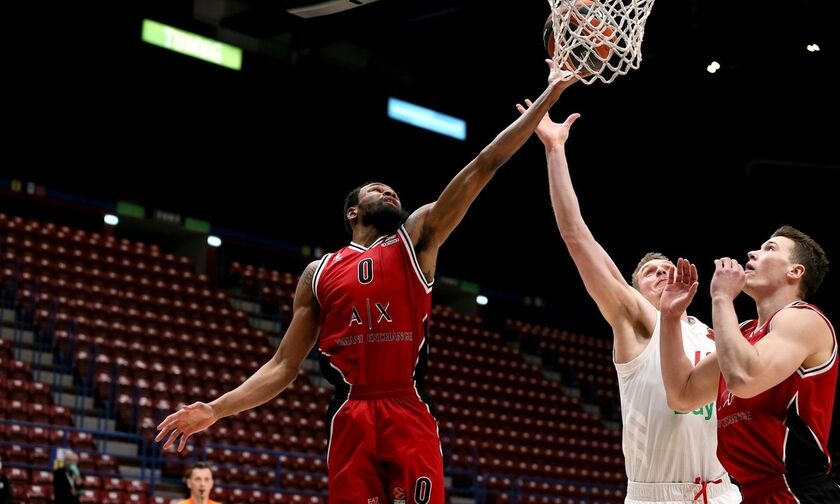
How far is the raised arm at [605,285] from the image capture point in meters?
4.94

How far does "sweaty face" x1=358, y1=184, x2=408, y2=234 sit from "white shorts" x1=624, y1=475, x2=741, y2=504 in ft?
5.11

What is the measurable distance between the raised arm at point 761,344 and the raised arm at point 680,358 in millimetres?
136

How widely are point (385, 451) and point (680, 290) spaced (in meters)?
1.36

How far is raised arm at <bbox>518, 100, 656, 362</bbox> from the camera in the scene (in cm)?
494

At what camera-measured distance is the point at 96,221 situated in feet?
67.0

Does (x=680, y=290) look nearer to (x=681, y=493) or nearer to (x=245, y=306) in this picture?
(x=681, y=493)

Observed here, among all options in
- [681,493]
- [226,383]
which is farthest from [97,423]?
[681,493]

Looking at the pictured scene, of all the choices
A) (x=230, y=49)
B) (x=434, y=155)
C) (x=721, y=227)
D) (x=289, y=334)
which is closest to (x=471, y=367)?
(x=434, y=155)

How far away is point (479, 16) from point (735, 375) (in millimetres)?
16768

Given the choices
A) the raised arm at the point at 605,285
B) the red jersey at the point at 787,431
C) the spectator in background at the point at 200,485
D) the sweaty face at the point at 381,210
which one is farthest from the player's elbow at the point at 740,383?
the spectator in background at the point at 200,485

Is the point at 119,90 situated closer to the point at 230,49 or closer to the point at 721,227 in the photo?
the point at 230,49

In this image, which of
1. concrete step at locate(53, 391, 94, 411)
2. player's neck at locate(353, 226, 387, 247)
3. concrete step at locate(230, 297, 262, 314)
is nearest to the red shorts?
player's neck at locate(353, 226, 387, 247)

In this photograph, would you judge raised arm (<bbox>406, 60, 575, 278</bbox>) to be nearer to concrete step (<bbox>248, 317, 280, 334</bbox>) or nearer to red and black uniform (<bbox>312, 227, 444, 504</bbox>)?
A: red and black uniform (<bbox>312, 227, 444, 504</bbox>)

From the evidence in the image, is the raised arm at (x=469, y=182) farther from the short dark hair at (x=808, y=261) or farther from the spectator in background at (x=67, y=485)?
the spectator in background at (x=67, y=485)
